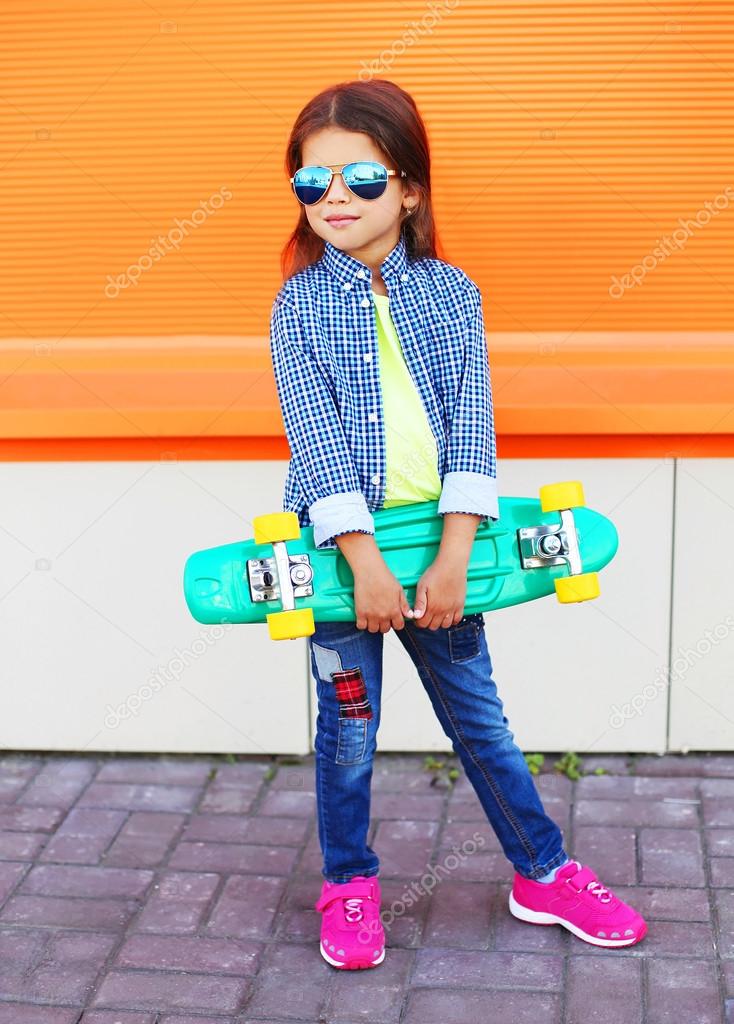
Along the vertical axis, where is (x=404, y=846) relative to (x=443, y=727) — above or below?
below

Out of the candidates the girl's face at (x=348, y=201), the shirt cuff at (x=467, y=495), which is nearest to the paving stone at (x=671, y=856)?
the shirt cuff at (x=467, y=495)

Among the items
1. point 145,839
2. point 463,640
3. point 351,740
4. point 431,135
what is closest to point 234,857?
point 145,839

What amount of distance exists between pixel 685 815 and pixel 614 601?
22.3 inches

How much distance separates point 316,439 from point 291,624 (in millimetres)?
348

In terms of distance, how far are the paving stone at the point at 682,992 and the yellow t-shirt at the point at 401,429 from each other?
1.07 m

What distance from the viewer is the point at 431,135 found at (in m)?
3.12

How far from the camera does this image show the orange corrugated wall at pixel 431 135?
10.0ft

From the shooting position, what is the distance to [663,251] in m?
3.13

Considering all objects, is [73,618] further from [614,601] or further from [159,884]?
[614,601]

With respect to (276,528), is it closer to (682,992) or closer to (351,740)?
(351,740)

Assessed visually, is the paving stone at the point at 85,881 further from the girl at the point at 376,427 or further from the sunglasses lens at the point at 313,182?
the sunglasses lens at the point at 313,182

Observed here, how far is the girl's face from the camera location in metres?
2.35

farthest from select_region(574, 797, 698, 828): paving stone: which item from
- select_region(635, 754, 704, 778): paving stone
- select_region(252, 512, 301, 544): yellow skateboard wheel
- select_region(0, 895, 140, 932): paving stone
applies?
select_region(252, 512, 301, 544): yellow skateboard wheel

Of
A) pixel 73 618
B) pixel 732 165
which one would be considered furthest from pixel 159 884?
pixel 732 165
